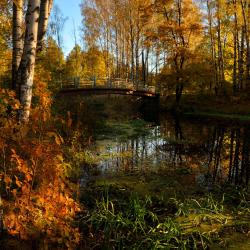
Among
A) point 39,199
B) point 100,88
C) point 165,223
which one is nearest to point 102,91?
point 100,88

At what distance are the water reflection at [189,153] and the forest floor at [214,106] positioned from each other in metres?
6.65

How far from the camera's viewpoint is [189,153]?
10.6m

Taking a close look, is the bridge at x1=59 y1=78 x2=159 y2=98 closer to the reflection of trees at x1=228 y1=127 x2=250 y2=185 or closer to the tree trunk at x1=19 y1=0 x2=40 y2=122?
the reflection of trees at x1=228 y1=127 x2=250 y2=185

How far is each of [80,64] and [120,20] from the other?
59.5 feet

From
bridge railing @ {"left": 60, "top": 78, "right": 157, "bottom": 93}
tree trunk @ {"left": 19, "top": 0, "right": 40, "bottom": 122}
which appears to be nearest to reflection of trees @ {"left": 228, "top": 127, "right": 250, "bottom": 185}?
tree trunk @ {"left": 19, "top": 0, "right": 40, "bottom": 122}

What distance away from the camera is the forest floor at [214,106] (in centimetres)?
2191

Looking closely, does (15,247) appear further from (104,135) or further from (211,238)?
(104,135)

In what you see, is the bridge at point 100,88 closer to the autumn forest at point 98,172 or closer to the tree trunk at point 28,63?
the autumn forest at point 98,172

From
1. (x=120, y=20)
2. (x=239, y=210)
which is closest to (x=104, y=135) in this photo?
(x=239, y=210)

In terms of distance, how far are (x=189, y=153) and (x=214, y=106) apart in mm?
15233

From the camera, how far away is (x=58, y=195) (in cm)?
379

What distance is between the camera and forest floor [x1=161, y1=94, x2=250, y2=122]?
21.9m

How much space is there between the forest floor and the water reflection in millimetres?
6651

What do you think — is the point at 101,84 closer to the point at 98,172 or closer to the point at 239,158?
the point at 239,158
